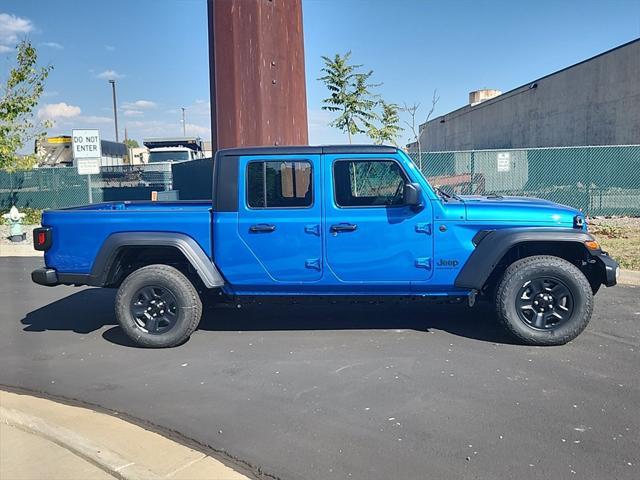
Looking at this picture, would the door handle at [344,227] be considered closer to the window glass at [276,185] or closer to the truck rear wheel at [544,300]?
the window glass at [276,185]

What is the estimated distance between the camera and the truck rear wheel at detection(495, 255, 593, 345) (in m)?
5.28

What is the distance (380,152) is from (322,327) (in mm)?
1952

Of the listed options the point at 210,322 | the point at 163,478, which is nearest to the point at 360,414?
the point at 163,478

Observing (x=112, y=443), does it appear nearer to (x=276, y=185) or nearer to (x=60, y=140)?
(x=276, y=185)

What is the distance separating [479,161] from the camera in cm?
1695

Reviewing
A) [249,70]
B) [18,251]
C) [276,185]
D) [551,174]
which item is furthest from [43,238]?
[551,174]

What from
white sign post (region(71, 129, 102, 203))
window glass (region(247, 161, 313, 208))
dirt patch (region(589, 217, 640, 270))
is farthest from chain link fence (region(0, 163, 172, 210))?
window glass (region(247, 161, 313, 208))

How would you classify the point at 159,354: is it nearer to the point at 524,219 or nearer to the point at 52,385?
the point at 52,385

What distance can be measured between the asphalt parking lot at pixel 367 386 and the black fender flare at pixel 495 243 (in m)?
0.66

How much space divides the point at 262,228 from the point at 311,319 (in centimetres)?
152

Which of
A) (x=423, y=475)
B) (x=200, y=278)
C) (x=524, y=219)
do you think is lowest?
(x=423, y=475)

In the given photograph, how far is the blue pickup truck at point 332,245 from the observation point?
17.5 ft

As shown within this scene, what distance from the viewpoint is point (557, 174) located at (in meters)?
16.4

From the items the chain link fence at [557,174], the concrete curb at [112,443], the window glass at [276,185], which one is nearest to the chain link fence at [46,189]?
the chain link fence at [557,174]
